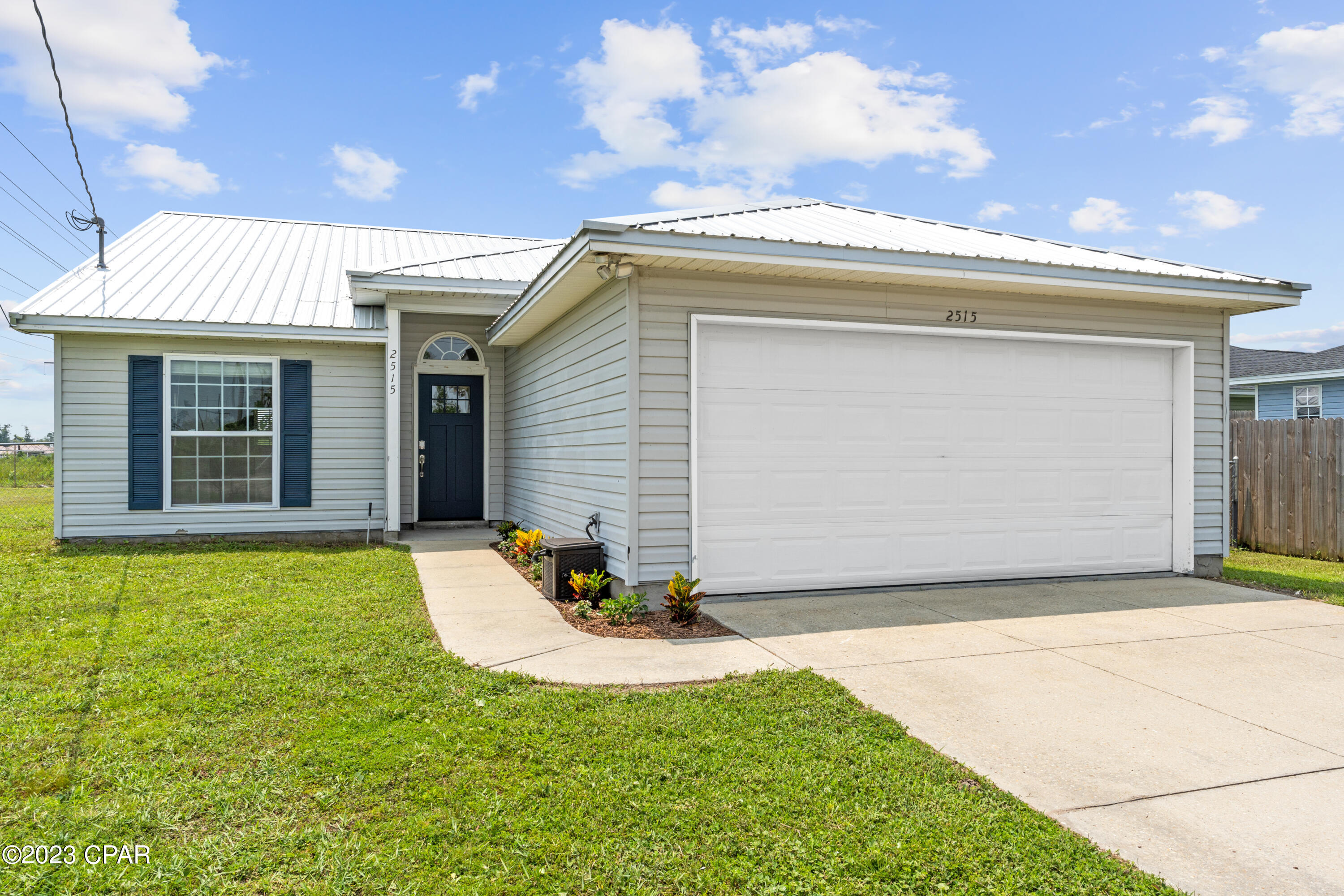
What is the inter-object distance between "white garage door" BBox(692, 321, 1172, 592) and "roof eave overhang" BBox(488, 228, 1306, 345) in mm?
625

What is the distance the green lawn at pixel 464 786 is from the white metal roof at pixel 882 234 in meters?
3.31

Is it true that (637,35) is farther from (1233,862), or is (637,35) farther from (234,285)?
(1233,862)

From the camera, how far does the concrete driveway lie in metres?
2.69

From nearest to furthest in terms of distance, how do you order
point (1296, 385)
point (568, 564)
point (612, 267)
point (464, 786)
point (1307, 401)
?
point (464, 786) → point (612, 267) → point (568, 564) → point (1307, 401) → point (1296, 385)

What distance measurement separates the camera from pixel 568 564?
6633 millimetres

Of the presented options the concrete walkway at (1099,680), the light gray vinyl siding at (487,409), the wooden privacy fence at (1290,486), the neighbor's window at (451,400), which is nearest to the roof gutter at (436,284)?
the light gray vinyl siding at (487,409)

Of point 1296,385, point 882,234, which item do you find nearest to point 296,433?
point 882,234

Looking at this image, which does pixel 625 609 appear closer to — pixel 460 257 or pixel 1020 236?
pixel 1020 236

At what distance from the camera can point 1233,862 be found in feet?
8.21

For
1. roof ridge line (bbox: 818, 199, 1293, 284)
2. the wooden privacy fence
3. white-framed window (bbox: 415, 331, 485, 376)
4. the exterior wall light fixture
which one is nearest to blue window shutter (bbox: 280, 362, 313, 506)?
white-framed window (bbox: 415, 331, 485, 376)

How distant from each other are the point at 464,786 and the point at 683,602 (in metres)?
2.82

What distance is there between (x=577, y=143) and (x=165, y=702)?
11.2 metres

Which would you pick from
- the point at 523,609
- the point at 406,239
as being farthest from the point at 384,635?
the point at 406,239

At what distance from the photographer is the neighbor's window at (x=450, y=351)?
37.6 ft
